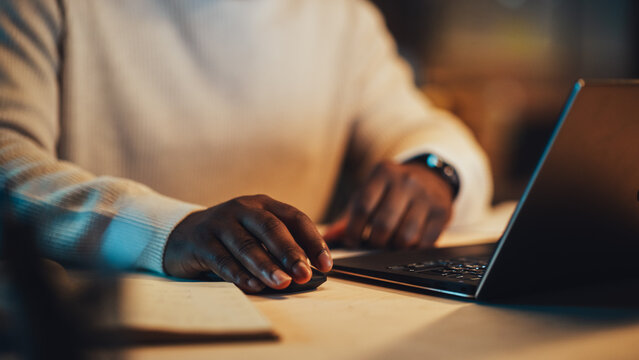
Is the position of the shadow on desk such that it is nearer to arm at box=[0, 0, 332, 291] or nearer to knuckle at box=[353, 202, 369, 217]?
arm at box=[0, 0, 332, 291]

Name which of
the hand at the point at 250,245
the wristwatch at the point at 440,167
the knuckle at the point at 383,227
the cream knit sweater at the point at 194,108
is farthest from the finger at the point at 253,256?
the wristwatch at the point at 440,167

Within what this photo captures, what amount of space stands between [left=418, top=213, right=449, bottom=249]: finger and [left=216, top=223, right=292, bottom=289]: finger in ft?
1.16

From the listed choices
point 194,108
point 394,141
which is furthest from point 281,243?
point 394,141

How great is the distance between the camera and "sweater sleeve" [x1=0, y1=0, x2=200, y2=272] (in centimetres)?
55

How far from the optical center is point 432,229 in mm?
774

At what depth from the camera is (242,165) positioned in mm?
1156

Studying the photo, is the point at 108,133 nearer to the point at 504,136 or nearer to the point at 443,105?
the point at 443,105

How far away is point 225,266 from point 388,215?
12.8 inches

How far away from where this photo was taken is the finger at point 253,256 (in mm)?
454

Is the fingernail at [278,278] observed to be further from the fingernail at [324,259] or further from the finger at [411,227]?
the finger at [411,227]

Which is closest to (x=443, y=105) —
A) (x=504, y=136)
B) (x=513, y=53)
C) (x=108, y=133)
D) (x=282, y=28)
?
(x=504, y=136)

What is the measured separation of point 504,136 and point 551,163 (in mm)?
2432

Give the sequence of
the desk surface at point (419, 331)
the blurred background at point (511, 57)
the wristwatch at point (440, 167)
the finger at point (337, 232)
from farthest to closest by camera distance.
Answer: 1. the blurred background at point (511, 57)
2. the wristwatch at point (440, 167)
3. the finger at point (337, 232)
4. the desk surface at point (419, 331)

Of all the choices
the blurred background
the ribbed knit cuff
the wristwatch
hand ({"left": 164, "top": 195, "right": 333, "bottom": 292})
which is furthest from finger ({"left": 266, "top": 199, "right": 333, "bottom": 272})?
the blurred background
